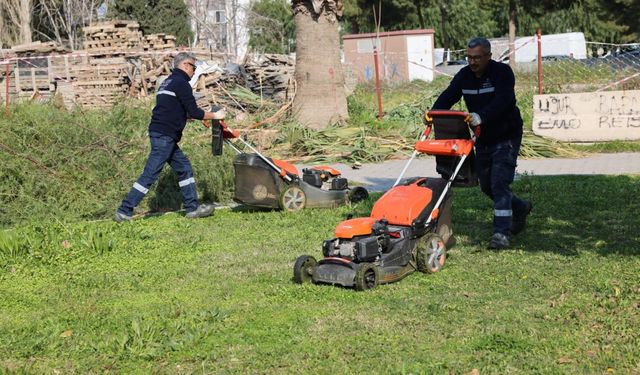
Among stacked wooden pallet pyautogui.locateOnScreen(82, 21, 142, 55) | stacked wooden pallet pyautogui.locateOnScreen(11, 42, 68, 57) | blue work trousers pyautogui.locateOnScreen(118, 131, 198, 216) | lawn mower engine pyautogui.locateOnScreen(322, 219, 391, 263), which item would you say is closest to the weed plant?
blue work trousers pyautogui.locateOnScreen(118, 131, 198, 216)

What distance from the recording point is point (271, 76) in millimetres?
22875

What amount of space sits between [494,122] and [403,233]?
5.74 feet

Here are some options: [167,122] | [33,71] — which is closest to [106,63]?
[33,71]

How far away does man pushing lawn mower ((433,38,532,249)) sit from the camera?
27.6 ft

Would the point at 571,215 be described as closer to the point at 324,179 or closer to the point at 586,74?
the point at 324,179

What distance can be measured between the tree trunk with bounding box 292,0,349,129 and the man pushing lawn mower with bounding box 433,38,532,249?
8926 millimetres

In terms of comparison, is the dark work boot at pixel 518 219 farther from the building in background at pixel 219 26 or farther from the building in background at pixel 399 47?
the building in background at pixel 219 26

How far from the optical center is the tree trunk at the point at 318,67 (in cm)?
1745

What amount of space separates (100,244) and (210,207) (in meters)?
2.34

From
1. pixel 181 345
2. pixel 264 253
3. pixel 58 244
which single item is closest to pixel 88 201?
pixel 58 244

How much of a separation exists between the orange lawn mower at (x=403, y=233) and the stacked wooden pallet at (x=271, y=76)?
11849 mm

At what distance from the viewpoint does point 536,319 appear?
611cm

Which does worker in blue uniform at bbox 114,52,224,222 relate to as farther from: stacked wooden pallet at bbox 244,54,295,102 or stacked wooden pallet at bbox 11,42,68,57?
stacked wooden pallet at bbox 11,42,68,57

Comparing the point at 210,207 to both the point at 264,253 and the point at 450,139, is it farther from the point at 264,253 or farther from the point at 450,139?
the point at 450,139
